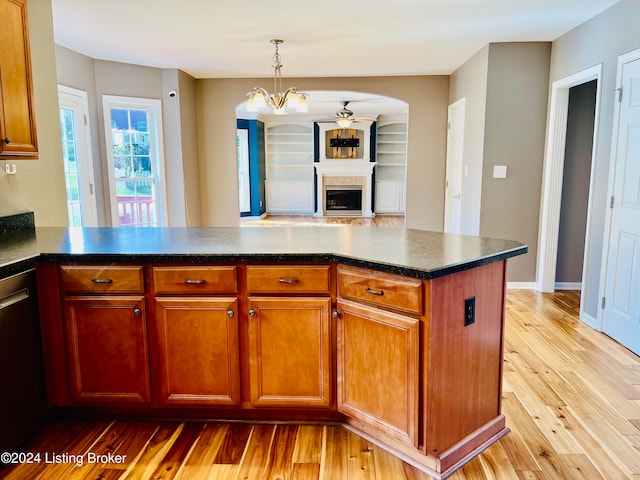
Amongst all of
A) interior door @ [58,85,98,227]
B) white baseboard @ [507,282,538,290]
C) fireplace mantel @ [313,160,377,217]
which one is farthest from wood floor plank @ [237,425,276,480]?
fireplace mantel @ [313,160,377,217]

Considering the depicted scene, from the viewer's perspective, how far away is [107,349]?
7.27ft

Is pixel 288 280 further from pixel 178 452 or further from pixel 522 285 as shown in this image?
pixel 522 285

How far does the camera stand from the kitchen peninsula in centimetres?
192

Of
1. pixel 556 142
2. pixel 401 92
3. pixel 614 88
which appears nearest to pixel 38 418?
pixel 614 88

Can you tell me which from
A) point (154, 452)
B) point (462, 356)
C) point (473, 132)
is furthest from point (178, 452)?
Answer: point (473, 132)

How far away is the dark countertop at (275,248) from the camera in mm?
1911

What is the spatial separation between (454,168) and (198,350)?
4.34 metres

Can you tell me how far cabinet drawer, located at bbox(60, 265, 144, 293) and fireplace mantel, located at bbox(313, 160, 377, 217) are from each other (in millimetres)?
9083

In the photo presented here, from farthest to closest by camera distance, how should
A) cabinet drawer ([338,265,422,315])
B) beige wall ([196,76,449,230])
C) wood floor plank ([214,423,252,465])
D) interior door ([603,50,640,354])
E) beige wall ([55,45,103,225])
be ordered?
beige wall ([196,76,449,230]) → beige wall ([55,45,103,225]) → interior door ([603,50,640,354]) → wood floor plank ([214,423,252,465]) → cabinet drawer ([338,265,422,315])

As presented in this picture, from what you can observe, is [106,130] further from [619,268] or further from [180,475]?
[619,268]

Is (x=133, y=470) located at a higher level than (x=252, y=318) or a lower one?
lower

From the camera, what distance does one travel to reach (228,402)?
222 centimetres

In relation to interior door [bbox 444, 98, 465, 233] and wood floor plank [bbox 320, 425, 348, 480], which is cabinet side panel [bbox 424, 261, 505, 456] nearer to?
wood floor plank [bbox 320, 425, 348, 480]

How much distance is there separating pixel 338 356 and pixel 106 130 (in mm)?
4191
